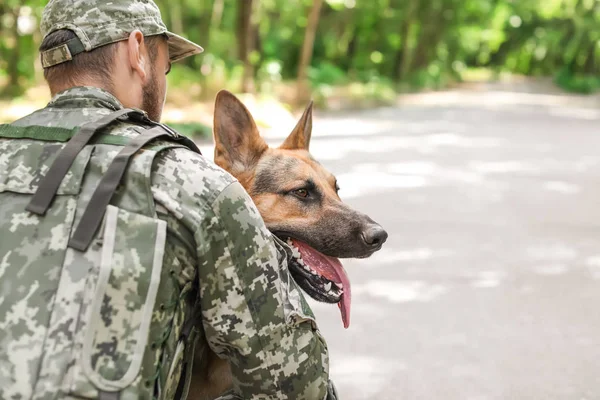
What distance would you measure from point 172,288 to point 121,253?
0.21 m

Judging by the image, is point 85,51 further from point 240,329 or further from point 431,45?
point 431,45

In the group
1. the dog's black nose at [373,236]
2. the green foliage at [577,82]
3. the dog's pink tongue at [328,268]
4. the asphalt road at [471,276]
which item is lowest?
the green foliage at [577,82]

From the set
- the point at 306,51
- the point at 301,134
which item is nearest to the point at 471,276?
A: the point at 301,134

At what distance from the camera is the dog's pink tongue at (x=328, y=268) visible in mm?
2912

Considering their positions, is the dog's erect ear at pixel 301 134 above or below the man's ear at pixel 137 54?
below

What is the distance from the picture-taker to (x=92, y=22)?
2180mm

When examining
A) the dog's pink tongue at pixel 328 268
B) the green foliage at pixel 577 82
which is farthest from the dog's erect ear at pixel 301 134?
the green foliage at pixel 577 82

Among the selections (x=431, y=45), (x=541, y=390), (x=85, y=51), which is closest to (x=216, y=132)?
(x=85, y=51)

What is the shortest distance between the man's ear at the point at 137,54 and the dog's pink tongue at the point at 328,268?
1.07 meters

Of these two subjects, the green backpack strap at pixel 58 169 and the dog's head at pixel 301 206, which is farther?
the dog's head at pixel 301 206

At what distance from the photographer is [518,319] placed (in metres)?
5.51

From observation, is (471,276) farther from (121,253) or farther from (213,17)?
(213,17)

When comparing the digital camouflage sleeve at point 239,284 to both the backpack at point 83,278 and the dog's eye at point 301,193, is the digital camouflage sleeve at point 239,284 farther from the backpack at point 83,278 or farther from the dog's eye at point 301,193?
the dog's eye at point 301,193

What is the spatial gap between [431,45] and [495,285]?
30868 millimetres
